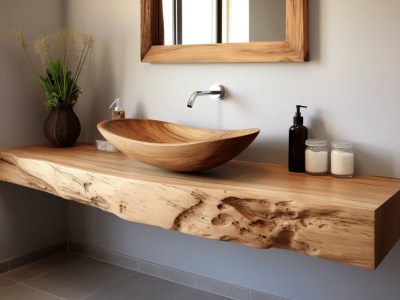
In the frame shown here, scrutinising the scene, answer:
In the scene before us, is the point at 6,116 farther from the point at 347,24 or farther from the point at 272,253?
the point at 347,24

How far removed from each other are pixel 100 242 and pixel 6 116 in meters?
0.82

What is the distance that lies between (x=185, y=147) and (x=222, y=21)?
67cm

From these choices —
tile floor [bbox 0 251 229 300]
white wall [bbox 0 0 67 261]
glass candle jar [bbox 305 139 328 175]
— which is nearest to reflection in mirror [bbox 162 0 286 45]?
glass candle jar [bbox 305 139 328 175]

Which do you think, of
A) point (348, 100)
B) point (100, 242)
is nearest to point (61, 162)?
point (100, 242)

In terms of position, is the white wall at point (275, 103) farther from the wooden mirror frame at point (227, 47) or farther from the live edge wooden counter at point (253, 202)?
the live edge wooden counter at point (253, 202)

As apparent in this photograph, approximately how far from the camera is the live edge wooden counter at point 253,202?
4.30 ft

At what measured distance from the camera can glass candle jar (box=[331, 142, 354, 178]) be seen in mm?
1695

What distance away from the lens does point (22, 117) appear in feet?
8.14

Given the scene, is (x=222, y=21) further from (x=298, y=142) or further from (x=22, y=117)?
(x=22, y=117)

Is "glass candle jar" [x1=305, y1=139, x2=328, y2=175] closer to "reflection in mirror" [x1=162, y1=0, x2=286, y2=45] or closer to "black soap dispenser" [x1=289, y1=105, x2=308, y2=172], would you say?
"black soap dispenser" [x1=289, y1=105, x2=308, y2=172]

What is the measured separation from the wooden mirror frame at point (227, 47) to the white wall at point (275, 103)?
0.04 metres

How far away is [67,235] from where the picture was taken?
9.13 ft

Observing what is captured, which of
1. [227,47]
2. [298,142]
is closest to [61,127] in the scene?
[227,47]

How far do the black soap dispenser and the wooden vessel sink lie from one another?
0.15 metres
